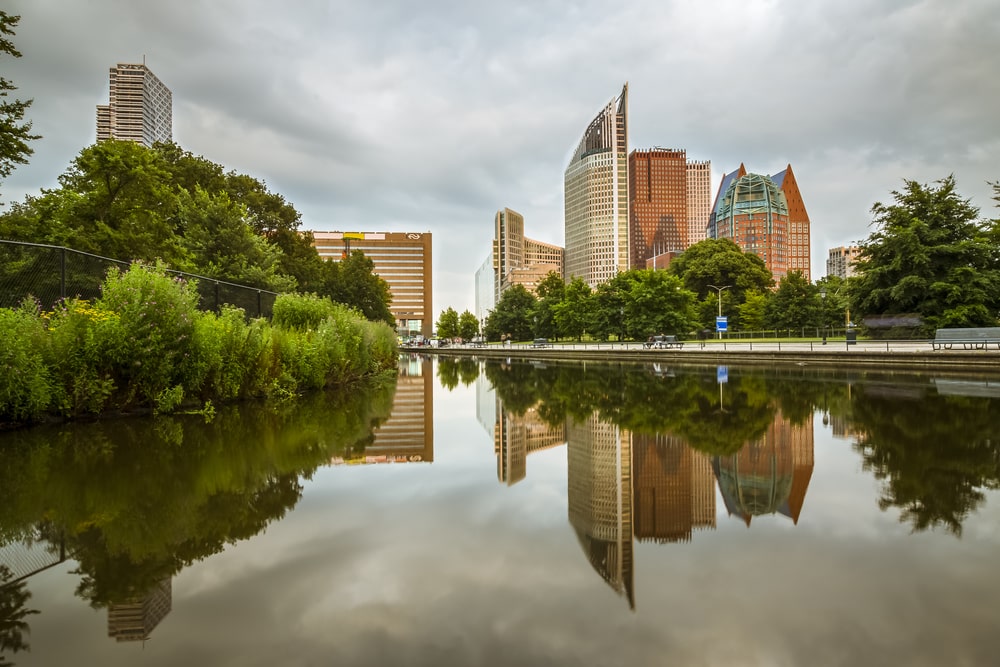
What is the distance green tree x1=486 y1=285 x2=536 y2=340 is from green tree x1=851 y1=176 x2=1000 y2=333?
53.9m

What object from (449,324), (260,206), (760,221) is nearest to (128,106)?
(449,324)

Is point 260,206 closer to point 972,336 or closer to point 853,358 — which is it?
point 853,358

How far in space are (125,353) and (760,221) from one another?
19788cm

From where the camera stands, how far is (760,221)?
182m

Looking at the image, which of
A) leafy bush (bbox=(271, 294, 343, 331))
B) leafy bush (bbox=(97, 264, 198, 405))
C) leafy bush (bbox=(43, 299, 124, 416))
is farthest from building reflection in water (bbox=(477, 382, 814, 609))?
leafy bush (bbox=(271, 294, 343, 331))

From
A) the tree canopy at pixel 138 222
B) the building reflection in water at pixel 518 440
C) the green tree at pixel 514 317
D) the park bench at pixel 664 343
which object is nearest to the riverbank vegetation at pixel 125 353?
the building reflection in water at pixel 518 440

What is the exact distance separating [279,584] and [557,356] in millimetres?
44299

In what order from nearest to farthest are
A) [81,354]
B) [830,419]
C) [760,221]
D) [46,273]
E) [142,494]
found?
[142,494]
[81,354]
[830,419]
[46,273]
[760,221]

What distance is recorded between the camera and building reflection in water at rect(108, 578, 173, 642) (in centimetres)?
285

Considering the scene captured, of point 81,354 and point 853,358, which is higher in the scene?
point 81,354

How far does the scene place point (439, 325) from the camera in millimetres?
147750

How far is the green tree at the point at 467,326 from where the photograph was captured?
143 metres

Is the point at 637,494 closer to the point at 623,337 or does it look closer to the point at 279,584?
the point at 279,584

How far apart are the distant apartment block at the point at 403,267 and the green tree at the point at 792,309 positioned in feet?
410
